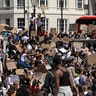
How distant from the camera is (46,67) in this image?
17.5 meters

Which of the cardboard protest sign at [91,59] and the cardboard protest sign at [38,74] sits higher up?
the cardboard protest sign at [91,59]

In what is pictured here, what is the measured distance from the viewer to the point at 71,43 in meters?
26.5

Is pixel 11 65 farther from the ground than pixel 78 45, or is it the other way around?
pixel 78 45

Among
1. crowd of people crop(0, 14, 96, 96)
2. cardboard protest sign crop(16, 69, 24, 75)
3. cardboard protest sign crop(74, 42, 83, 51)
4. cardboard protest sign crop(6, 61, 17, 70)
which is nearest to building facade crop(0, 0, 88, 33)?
crowd of people crop(0, 14, 96, 96)

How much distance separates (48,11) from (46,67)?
47.8 metres

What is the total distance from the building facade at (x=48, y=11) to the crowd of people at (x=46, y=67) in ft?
106

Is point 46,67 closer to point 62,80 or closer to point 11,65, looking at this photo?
point 11,65

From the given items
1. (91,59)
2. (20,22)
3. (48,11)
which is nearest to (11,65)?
(91,59)

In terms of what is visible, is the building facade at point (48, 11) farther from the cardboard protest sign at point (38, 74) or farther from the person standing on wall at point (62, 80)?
the person standing on wall at point (62, 80)

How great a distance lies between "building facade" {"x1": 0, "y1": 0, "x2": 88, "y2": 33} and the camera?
63.3 m

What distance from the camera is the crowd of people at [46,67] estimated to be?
1132cm

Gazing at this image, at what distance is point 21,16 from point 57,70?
172 feet

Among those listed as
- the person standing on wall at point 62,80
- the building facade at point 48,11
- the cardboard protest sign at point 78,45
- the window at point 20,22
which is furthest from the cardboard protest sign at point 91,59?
the window at point 20,22

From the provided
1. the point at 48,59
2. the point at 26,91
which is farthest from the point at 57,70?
the point at 48,59
